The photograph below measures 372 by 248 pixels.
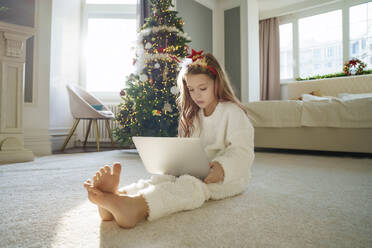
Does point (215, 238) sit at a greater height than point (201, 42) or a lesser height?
lesser

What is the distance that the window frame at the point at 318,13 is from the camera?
4530 mm

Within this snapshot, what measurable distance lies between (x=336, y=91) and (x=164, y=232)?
14.4 ft

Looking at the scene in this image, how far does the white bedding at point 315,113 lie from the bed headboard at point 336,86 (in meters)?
2.09

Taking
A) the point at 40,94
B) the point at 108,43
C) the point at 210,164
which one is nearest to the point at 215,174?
the point at 210,164

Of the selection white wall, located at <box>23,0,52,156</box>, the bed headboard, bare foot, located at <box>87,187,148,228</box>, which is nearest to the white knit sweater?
bare foot, located at <box>87,187,148,228</box>

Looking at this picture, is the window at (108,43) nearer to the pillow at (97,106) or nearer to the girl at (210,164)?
the pillow at (97,106)

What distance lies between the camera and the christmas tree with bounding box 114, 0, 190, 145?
2225mm

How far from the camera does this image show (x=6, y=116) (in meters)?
1.97

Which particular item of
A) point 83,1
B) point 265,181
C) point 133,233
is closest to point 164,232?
point 133,233

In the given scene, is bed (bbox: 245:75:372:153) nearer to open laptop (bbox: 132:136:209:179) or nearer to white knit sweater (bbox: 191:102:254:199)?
white knit sweater (bbox: 191:102:254:199)

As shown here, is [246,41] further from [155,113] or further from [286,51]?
[155,113]

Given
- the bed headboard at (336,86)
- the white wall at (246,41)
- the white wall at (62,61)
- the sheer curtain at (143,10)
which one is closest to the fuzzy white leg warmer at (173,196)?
the white wall at (62,61)

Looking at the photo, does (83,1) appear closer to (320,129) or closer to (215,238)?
(320,129)

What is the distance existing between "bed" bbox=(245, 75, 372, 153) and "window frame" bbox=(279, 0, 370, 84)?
9.46 ft
